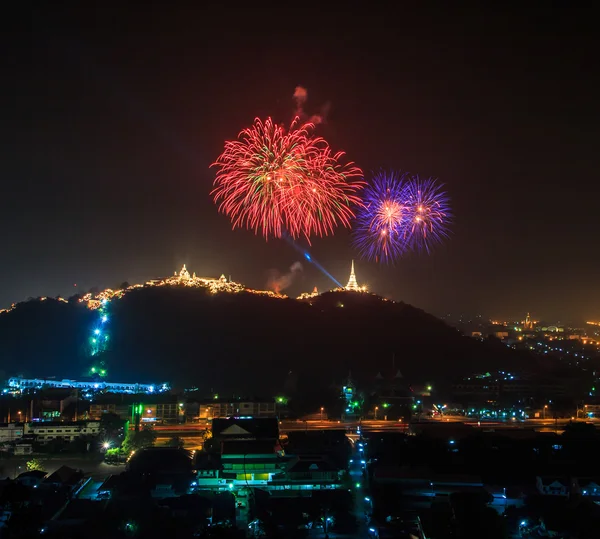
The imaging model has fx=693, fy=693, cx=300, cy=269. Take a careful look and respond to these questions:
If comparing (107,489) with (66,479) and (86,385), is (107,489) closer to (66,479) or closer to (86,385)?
(66,479)

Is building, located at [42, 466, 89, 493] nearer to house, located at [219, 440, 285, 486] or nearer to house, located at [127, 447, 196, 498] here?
house, located at [127, 447, 196, 498]

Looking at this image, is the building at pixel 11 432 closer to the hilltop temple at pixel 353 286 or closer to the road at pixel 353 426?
the road at pixel 353 426

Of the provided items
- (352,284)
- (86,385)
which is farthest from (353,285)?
(86,385)

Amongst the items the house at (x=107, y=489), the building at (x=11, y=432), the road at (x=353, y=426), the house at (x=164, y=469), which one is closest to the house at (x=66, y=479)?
the house at (x=107, y=489)

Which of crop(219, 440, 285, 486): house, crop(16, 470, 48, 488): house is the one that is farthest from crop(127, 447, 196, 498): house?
crop(16, 470, 48, 488): house

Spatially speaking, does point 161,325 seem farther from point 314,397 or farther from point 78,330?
point 314,397
